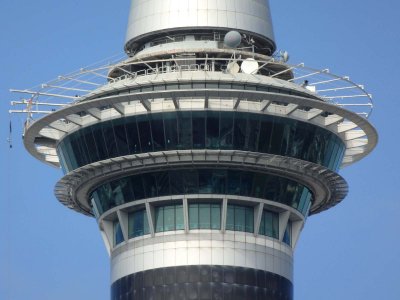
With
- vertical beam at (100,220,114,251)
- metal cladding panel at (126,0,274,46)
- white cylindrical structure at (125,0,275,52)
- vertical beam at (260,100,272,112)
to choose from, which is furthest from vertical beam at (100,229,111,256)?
vertical beam at (260,100,272,112)

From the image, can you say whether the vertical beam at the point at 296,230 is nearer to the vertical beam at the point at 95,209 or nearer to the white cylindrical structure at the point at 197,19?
the white cylindrical structure at the point at 197,19

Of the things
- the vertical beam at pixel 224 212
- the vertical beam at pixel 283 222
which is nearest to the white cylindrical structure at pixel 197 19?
the vertical beam at pixel 283 222

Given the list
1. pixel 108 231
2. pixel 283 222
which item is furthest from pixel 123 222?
pixel 283 222

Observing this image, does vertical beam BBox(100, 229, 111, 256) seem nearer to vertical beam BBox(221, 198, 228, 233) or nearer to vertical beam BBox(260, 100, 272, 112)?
vertical beam BBox(221, 198, 228, 233)

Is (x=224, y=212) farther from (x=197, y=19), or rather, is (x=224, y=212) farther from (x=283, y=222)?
(x=197, y=19)

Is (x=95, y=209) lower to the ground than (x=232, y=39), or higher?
lower

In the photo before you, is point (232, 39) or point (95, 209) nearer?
point (232, 39)
